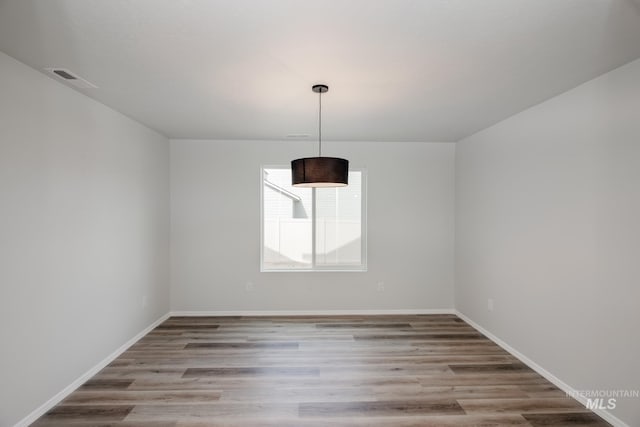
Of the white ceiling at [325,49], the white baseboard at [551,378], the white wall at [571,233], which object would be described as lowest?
the white baseboard at [551,378]

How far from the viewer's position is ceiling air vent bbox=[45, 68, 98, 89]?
2.48m

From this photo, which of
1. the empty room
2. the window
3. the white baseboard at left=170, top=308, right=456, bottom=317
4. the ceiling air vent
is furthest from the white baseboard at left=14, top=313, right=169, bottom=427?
the ceiling air vent

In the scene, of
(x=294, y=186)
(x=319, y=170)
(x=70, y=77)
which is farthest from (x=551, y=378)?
(x=70, y=77)

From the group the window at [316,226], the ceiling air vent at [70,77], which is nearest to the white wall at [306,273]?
the window at [316,226]

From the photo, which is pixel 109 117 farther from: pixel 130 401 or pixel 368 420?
pixel 368 420

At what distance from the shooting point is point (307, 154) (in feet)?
16.4

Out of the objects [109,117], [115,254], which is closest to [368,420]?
[115,254]

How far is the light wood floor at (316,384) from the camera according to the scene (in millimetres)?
2518

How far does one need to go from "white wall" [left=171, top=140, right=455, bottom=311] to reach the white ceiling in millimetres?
1517

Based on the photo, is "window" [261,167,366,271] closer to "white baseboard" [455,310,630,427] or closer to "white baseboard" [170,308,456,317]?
"white baseboard" [170,308,456,317]

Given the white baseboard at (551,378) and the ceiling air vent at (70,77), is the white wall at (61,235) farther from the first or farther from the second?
the white baseboard at (551,378)

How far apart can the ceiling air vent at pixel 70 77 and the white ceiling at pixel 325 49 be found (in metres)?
0.08

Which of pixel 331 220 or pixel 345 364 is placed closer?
pixel 345 364

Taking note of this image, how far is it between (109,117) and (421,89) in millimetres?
2951
